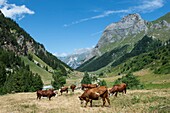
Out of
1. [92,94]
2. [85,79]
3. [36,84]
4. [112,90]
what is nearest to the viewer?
[92,94]

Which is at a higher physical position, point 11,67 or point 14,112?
point 11,67

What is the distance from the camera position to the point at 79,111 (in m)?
28.2

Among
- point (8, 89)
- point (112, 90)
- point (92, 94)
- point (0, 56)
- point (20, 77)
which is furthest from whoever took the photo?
point (0, 56)

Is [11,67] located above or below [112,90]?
above

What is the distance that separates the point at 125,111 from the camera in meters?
26.8

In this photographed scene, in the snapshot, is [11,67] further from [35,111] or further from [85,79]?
Result: [35,111]

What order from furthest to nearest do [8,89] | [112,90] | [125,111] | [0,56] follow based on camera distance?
1. [0,56]
2. [8,89]
3. [112,90]
4. [125,111]

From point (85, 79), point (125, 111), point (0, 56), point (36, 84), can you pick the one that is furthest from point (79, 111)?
point (0, 56)

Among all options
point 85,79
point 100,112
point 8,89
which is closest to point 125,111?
point 100,112

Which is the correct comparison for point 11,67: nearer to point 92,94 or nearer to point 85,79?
point 85,79

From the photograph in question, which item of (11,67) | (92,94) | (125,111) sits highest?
(11,67)

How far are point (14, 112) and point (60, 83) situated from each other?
8517 centimetres

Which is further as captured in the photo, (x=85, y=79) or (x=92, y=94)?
(x=85, y=79)

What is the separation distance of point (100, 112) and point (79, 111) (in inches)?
100
